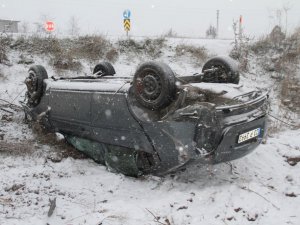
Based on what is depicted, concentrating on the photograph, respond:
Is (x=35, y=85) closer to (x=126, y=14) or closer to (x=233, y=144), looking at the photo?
(x=233, y=144)

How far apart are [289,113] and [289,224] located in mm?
6237

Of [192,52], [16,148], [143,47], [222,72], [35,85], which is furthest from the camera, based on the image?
[192,52]

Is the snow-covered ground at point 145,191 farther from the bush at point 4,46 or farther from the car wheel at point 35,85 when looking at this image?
the bush at point 4,46

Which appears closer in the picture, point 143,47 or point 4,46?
point 4,46

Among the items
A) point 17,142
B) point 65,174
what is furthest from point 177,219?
point 17,142

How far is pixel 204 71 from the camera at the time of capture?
226 inches

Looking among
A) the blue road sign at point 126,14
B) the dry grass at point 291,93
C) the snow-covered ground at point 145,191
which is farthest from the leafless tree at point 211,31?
the snow-covered ground at point 145,191

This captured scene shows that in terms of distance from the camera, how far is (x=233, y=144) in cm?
452

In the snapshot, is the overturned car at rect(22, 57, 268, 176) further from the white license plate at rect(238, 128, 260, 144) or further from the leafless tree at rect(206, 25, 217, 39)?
the leafless tree at rect(206, 25, 217, 39)

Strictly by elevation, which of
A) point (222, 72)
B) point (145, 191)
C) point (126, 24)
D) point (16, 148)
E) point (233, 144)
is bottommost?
point (145, 191)

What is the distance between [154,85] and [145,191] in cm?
142

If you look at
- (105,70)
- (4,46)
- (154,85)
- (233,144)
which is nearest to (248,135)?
(233,144)

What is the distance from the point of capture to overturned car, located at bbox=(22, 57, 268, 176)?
14.6ft

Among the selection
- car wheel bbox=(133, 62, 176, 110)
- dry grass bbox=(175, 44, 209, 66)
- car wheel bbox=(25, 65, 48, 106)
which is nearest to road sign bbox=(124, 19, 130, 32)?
dry grass bbox=(175, 44, 209, 66)
